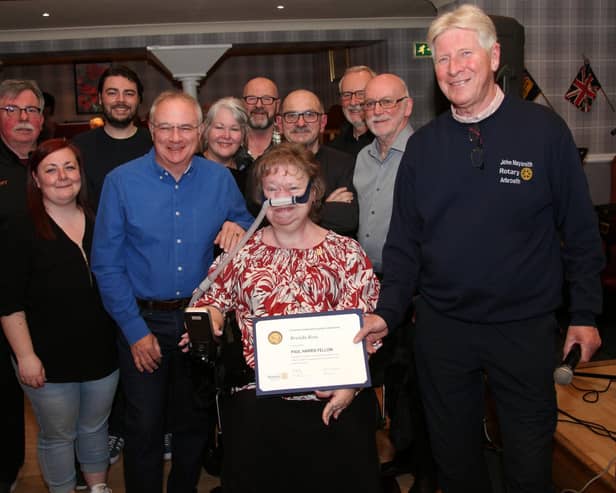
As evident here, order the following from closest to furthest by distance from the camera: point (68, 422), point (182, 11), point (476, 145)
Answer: point (476, 145) → point (68, 422) → point (182, 11)

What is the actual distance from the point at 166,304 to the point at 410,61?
8.08m

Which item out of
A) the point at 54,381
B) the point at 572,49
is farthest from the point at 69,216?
the point at 572,49

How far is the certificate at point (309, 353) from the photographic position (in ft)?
6.38

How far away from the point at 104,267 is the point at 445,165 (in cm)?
125

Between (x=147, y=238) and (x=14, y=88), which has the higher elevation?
(x=14, y=88)

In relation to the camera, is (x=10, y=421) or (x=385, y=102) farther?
(x=10, y=421)

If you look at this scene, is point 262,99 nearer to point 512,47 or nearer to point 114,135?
point 114,135

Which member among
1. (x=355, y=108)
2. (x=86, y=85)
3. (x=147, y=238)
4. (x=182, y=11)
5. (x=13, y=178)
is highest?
(x=182, y=11)

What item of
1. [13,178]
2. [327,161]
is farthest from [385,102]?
[13,178]

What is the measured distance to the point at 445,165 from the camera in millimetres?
1993

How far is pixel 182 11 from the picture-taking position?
8.16m

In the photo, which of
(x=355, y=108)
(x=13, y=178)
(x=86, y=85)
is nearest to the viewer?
(x=13, y=178)

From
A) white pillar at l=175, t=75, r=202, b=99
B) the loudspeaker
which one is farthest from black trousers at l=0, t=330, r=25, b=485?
white pillar at l=175, t=75, r=202, b=99

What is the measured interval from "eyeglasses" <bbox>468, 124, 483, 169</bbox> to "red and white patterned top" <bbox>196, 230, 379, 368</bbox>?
52 centimetres
